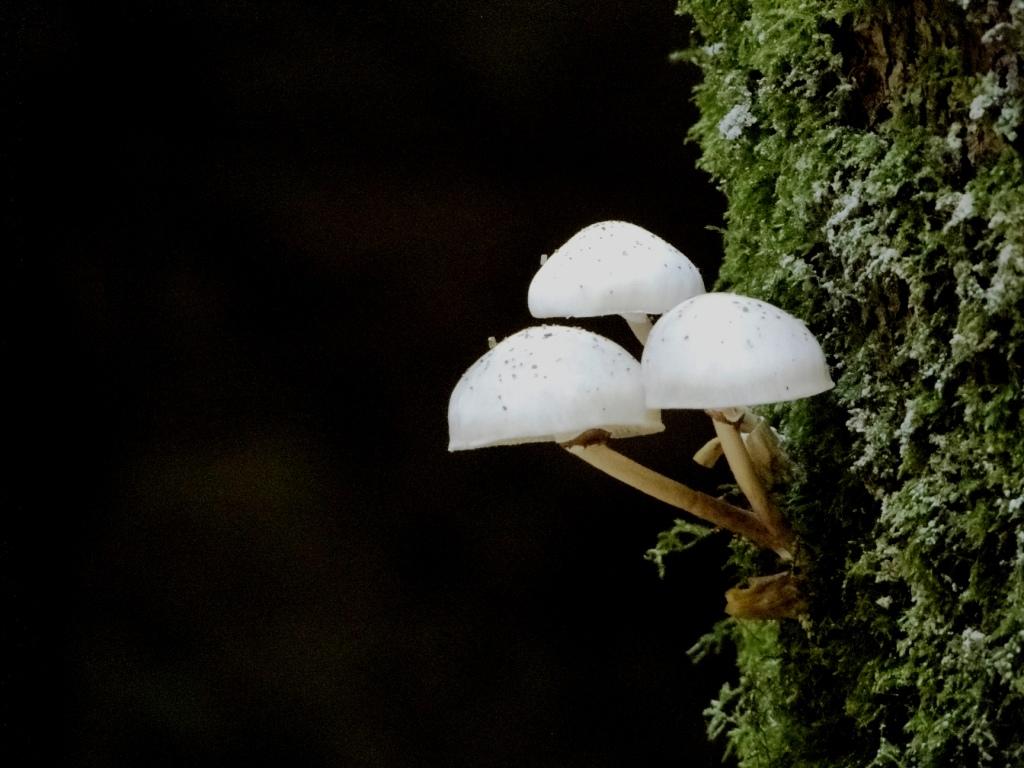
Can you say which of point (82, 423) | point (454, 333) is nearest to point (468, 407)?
point (454, 333)

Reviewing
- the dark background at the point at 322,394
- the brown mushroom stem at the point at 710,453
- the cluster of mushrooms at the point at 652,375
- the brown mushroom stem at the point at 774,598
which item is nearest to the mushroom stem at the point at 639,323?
the cluster of mushrooms at the point at 652,375

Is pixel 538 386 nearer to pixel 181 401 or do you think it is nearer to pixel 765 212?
pixel 765 212

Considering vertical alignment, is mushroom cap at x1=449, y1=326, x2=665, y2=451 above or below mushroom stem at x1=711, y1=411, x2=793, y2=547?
above

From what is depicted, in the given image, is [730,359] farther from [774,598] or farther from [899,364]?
[774,598]

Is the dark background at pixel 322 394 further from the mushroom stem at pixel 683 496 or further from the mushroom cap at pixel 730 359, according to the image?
the mushroom cap at pixel 730 359

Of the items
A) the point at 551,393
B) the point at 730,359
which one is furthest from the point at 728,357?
the point at 551,393

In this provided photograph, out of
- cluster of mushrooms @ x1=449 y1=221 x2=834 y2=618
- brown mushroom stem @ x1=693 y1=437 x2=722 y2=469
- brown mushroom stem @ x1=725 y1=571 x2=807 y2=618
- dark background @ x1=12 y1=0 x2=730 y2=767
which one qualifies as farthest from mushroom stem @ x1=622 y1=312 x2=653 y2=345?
dark background @ x1=12 y1=0 x2=730 y2=767

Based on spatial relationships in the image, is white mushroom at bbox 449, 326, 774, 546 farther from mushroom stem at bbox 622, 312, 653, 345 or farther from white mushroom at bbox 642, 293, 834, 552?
mushroom stem at bbox 622, 312, 653, 345
